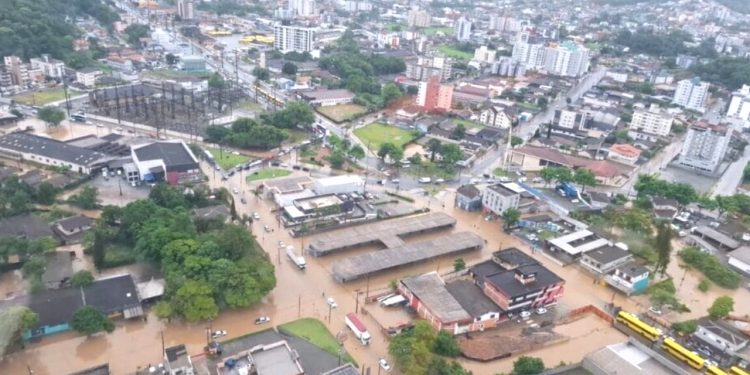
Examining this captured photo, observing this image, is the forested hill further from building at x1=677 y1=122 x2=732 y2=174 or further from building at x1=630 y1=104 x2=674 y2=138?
building at x1=677 y1=122 x2=732 y2=174

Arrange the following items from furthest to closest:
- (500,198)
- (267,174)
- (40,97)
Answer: (40,97) < (267,174) < (500,198)

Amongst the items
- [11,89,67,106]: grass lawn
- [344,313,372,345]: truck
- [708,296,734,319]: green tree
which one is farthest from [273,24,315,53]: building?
[708,296,734,319]: green tree

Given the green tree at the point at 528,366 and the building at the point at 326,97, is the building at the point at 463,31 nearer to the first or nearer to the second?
the building at the point at 326,97

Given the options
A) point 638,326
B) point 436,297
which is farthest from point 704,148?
point 436,297

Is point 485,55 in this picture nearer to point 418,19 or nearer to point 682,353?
point 418,19

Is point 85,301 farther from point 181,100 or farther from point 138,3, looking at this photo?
point 138,3

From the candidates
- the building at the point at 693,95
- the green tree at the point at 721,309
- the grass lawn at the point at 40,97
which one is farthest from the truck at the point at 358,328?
the building at the point at 693,95
